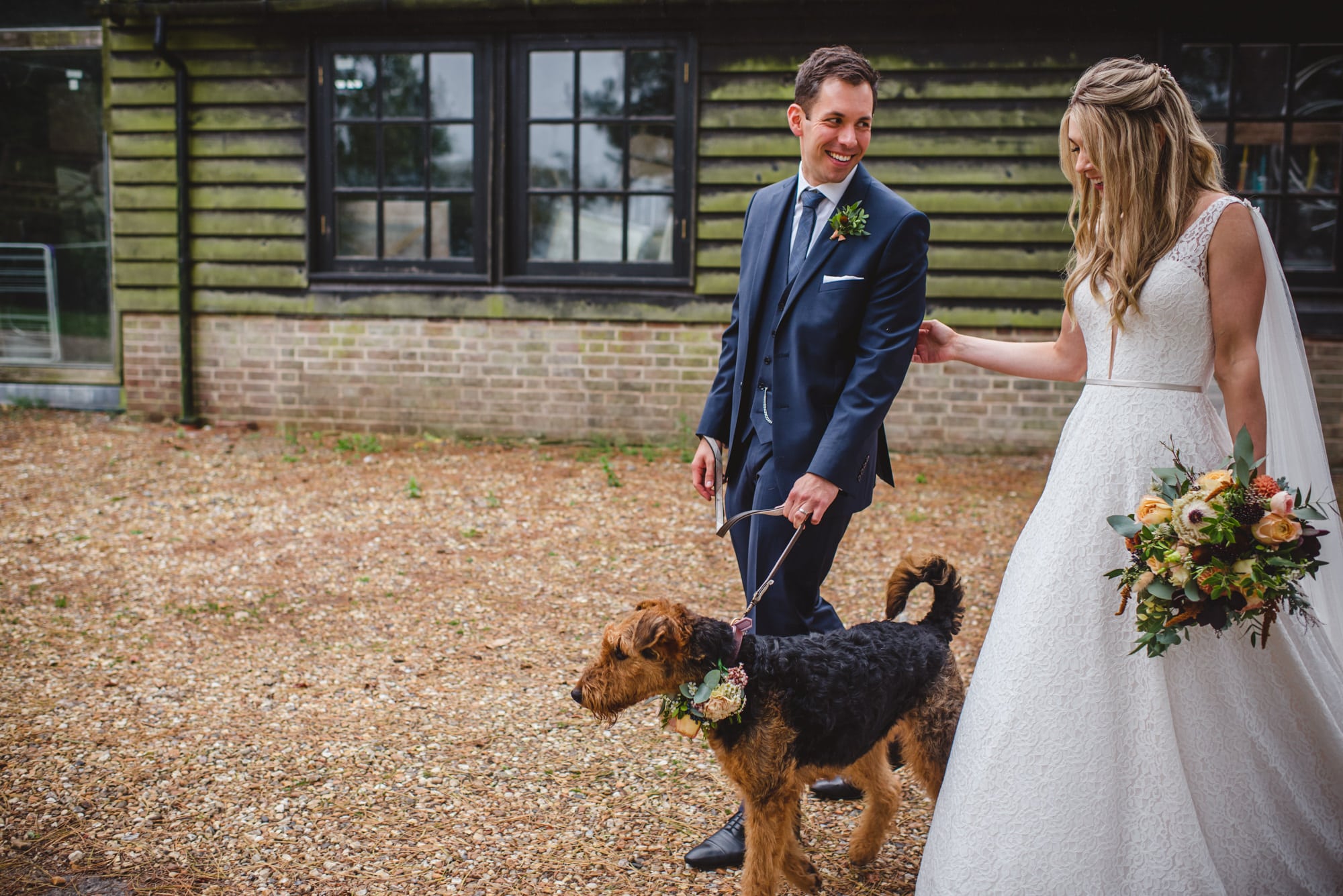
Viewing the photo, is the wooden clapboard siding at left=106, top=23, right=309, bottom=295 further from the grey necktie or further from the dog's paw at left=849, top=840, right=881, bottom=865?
the dog's paw at left=849, top=840, right=881, bottom=865

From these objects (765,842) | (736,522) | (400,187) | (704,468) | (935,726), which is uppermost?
(400,187)

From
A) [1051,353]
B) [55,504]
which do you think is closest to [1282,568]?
[1051,353]

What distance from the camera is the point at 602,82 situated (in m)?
7.89

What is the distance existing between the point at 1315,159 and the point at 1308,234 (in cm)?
56

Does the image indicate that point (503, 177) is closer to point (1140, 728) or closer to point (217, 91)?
point (217, 91)

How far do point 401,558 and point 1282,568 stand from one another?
14.7 ft

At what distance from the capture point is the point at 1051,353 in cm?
273

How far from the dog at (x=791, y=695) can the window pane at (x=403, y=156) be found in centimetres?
673

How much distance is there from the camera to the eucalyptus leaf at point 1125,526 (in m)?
2.16

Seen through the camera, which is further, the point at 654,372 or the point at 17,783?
the point at 654,372

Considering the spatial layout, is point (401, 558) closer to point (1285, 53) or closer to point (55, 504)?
point (55, 504)

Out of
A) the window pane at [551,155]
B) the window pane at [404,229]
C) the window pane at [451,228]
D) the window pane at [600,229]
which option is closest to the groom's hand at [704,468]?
the window pane at [600,229]

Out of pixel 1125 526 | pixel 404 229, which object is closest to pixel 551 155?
pixel 404 229

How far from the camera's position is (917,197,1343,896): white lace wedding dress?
218 cm
